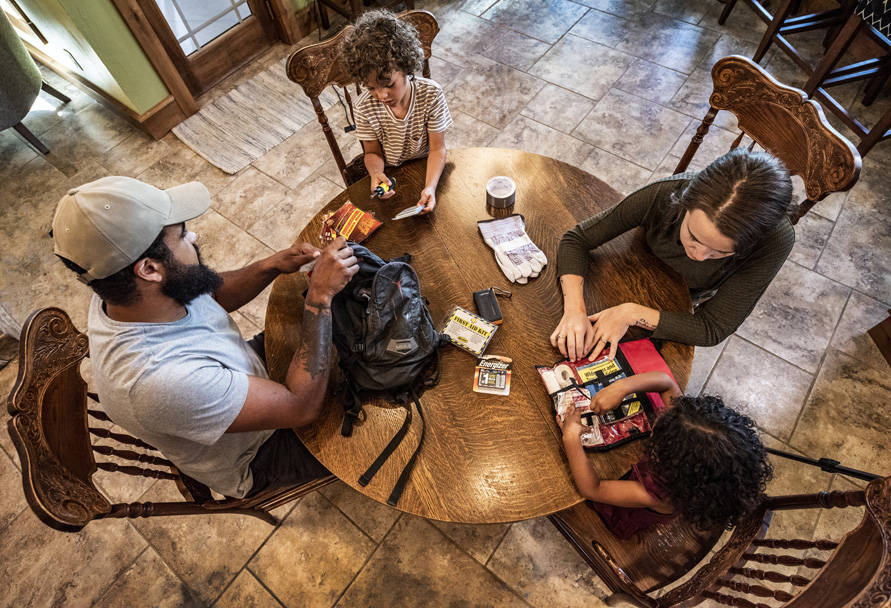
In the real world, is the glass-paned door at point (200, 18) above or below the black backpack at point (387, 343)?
below

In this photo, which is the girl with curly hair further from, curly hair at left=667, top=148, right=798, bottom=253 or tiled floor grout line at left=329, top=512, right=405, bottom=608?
tiled floor grout line at left=329, top=512, right=405, bottom=608

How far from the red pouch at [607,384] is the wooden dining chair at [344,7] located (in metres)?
3.44

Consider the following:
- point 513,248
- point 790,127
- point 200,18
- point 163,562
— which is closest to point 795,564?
point 513,248

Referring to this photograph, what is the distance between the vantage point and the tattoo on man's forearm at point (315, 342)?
4.53 feet

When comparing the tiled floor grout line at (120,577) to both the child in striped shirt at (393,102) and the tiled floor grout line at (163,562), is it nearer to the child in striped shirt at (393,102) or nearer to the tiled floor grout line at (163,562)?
the tiled floor grout line at (163,562)

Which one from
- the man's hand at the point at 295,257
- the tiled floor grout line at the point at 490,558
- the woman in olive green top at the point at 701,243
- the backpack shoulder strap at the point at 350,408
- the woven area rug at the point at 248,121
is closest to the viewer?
the woman in olive green top at the point at 701,243

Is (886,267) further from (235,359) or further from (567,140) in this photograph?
(235,359)

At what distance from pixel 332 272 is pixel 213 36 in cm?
322

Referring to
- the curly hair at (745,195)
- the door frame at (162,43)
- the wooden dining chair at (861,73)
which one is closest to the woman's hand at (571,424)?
the curly hair at (745,195)

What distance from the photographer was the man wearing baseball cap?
4.01ft

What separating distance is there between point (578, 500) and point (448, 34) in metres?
3.73

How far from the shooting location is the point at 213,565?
6.60ft

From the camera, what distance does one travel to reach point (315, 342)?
4.62 feet

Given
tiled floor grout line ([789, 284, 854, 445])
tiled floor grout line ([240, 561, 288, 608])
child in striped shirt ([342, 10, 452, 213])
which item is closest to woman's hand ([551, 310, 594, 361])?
child in striped shirt ([342, 10, 452, 213])
